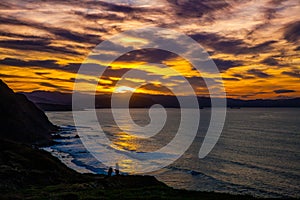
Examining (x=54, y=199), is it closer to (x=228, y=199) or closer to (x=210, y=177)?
(x=228, y=199)

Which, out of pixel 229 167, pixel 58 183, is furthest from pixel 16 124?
pixel 229 167

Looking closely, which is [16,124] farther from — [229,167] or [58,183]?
[229,167]

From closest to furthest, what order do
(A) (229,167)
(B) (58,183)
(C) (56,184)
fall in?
(C) (56,184), (B) (58,183), (A) (229,167)

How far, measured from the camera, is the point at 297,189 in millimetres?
51906

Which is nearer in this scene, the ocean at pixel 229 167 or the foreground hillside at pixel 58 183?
the foreground hillside at pixel 58 183

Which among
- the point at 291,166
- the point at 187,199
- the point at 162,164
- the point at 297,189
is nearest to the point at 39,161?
the point at 187,199

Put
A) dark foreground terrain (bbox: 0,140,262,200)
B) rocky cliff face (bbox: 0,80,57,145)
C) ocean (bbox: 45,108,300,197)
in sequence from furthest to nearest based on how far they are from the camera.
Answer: rocky cliff face (bbox: 0,80,57,145) < ocean (bbox: 45,108,300,197) < dark foreground terrain (bbox: 0,140,262,200)

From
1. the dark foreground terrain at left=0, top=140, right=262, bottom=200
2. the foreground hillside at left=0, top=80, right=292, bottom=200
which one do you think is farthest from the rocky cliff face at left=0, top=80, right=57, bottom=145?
the dark foreground terrain at left=0, top=140, right=262, bottom=200

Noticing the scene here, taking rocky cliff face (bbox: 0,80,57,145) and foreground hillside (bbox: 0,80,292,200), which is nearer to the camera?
foreground hillside (bbox: 0,80,292,200)

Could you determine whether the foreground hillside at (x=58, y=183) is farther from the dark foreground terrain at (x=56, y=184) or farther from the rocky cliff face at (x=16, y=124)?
the rocky cliff face at (x=16, y=124)

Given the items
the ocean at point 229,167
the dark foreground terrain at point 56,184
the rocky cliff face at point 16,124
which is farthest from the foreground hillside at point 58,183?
the rocky cliff face at point 16,124

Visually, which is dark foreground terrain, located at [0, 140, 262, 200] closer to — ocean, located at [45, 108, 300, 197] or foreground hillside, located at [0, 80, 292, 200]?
foreground hillside, located at [0, 80, 292, 200]

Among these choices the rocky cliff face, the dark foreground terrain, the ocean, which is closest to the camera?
the dark foreground terrain

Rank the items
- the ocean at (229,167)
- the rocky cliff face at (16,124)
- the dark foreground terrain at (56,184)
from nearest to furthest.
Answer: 1. the dark foreground terrain at (56,184)
2. the ocean at (229,167)
3. the rocky cliff face at (16,124)
